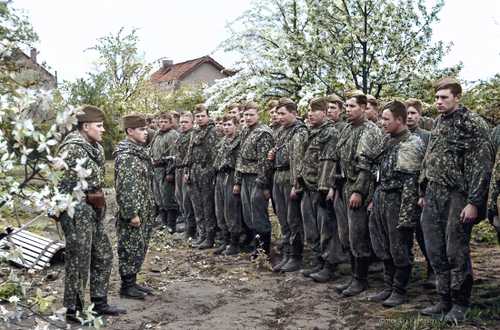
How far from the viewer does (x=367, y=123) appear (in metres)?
6.89

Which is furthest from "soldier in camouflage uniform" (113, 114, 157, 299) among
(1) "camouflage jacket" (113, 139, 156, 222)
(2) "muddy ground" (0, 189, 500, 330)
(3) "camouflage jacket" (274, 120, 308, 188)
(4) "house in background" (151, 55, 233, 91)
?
(4) "house in background" (151, 55, 233, 91)

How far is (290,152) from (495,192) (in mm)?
3386

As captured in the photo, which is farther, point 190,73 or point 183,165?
point 190,73

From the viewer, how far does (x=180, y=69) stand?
53688 millimetres

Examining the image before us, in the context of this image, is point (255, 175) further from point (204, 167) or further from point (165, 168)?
point (165, 168)

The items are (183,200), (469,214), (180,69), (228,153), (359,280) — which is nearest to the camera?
(469,214)

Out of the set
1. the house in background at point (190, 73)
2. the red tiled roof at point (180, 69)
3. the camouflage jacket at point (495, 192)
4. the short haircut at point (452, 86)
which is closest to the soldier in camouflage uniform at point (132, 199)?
the short haircut at point (452, 86)

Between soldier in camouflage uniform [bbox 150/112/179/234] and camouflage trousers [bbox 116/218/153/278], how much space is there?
16.1 ft

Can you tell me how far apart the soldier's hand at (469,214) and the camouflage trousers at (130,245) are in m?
3.57

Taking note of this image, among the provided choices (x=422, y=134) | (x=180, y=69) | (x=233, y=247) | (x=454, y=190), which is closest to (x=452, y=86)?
(x=454, y=190)

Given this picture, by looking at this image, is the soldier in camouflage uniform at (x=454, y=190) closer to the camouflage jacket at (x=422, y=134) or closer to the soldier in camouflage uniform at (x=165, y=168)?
the camouflage jacket at (x=422, y=134)

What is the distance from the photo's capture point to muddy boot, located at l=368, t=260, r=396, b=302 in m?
6.51

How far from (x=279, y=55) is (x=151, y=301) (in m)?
9.62

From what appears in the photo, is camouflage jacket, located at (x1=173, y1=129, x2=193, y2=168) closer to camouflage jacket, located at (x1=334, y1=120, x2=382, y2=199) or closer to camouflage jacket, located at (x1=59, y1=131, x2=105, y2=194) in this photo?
camouflage jacket, located at (x1=334, y1=120, x2=382, y2=199)
